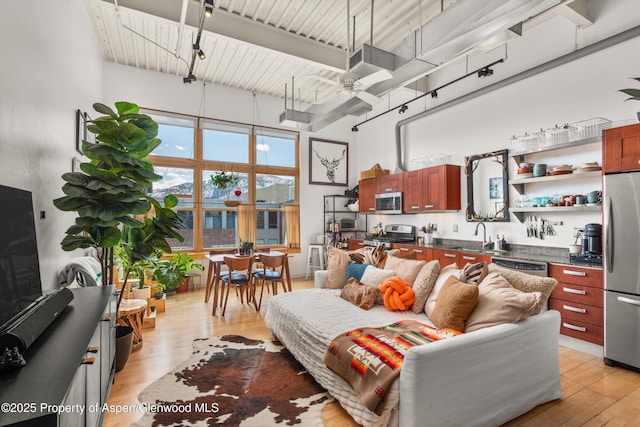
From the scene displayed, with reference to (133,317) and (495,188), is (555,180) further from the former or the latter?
(133,317)

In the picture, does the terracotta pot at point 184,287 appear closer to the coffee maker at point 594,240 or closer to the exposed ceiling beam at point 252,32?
the exposed ceiling beam at point 252,32

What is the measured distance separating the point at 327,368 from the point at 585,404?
191 cm

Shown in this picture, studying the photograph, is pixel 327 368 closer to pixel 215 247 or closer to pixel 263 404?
pixel 263 404

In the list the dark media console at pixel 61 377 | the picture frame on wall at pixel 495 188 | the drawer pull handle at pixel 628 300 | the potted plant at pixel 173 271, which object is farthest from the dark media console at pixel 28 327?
the picture frame on wall at pixel 495 188

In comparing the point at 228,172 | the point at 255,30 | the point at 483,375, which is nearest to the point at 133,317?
the point at 483,375

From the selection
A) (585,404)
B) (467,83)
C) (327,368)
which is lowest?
(585,404)

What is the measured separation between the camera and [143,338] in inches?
139

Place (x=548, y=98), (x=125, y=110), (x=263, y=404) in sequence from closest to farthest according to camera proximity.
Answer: (x=263, y=404) < (x=125, y=110) < (x=548, y=98)

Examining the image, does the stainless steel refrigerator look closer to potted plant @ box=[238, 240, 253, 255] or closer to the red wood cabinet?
the red wood cabinet

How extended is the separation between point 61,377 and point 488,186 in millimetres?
5229

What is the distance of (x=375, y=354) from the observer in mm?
1986

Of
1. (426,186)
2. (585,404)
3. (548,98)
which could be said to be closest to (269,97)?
(426,186)

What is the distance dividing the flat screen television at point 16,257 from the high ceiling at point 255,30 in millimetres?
2594

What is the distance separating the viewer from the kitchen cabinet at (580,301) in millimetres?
3084
